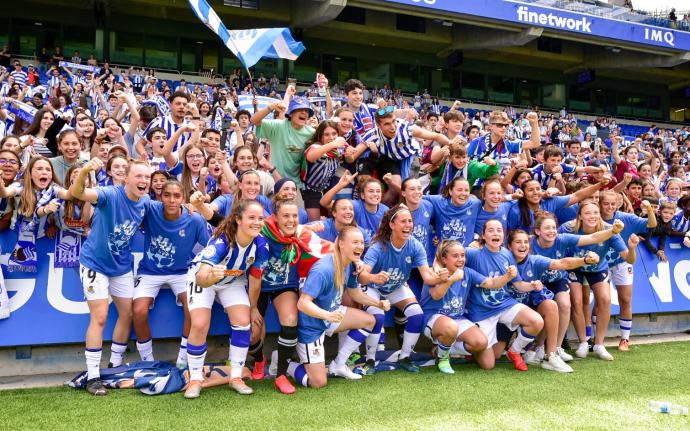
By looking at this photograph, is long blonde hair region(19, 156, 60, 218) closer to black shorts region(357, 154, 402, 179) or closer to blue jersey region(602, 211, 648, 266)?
black shorts region(357, 154, 402, 179)

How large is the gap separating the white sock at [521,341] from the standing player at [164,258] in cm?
324

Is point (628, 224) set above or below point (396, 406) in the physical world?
above

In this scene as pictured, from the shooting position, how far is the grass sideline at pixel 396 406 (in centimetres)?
381

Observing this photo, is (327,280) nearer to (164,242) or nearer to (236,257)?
(236,257)

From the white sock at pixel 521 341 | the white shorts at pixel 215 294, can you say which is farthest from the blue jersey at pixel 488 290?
the white shorts at pixel 215 294

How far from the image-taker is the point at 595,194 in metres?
6.55

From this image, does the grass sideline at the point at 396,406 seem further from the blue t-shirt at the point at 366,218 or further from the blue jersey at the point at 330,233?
the blue t-shirt at the point at 366,218

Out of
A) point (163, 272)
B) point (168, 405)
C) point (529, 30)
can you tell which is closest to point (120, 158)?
Answer: point (163, 272)

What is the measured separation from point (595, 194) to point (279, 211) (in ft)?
13.0

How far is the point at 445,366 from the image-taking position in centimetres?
534

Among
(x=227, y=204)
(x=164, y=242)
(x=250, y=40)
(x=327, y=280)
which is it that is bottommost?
(x=327, y=280)

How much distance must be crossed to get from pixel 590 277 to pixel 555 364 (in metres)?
1.39

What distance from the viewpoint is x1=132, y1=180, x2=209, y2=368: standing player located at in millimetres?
4914

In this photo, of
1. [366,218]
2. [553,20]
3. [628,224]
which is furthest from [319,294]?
[553,20]
